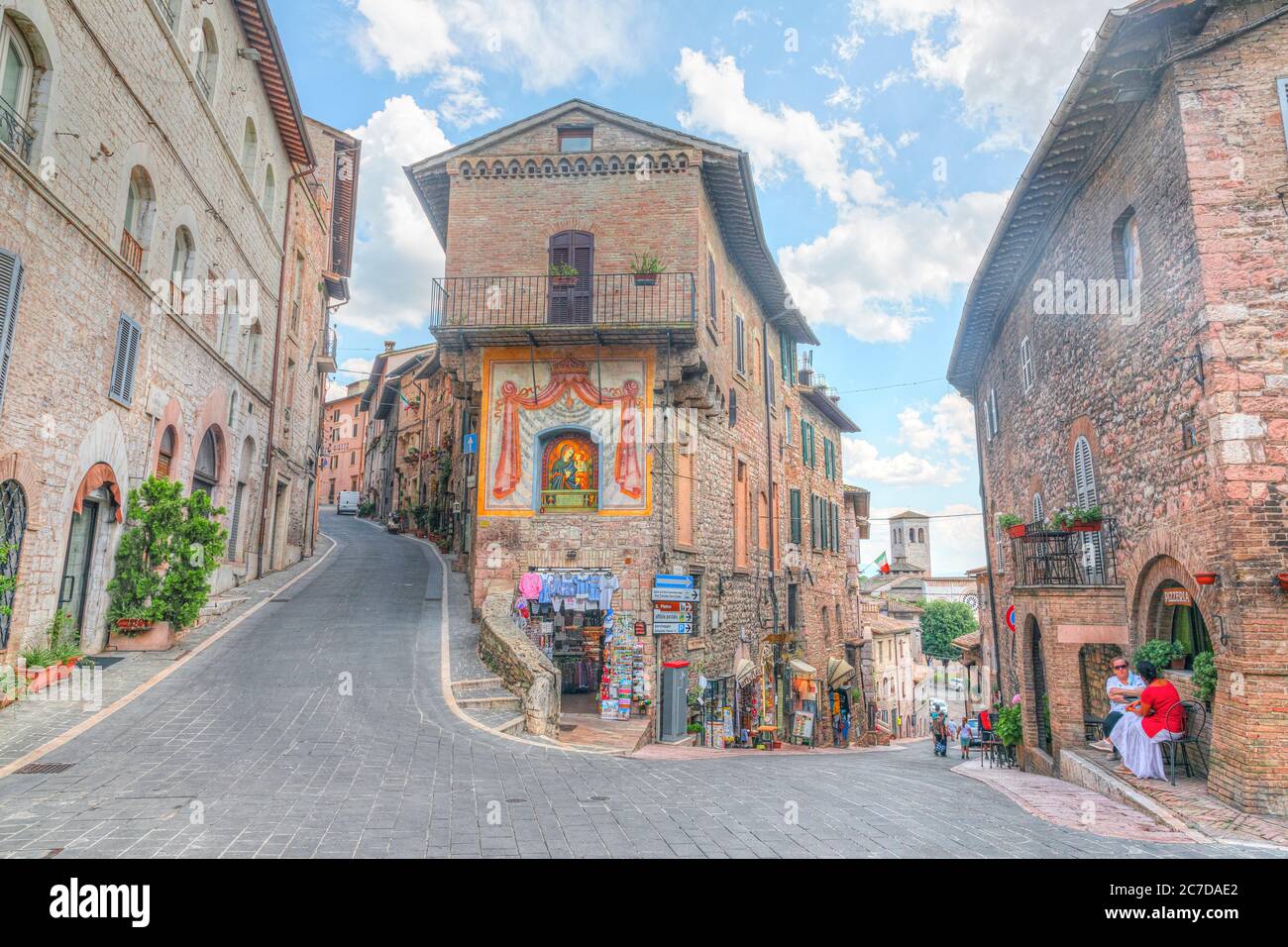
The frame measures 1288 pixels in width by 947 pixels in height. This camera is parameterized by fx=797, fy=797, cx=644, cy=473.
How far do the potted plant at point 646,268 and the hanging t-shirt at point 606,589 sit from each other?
6.00 metres

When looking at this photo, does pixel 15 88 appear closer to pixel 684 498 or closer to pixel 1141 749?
pixel 684 498

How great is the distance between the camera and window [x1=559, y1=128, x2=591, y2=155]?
17.3m

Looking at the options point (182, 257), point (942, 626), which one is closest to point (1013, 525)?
point (182, 257)

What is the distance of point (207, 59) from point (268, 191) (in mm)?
4985

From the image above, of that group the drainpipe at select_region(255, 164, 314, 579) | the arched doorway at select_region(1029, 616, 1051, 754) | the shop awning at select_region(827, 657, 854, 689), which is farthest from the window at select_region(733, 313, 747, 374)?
the drainpipe at select_region(255, 164, 314, 579)

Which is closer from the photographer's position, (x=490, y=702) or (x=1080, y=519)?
(x=490, y=702)

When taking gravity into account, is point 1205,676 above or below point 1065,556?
below

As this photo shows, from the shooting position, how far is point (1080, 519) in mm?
12023

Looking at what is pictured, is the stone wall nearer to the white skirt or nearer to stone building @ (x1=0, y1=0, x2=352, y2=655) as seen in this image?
stone building @ (x1=0, y1=0, x2=352, y2=655)

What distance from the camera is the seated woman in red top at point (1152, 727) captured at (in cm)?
908

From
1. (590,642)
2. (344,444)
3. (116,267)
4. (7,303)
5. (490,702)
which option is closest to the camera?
(7,303)

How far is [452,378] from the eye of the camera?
54.3 feet

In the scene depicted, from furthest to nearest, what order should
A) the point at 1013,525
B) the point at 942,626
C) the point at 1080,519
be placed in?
the point at 942,626
the point at 1013,525
the point at 1080,519

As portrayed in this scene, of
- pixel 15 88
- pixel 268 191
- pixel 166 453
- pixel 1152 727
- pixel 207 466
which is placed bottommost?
pixel 1152 727
